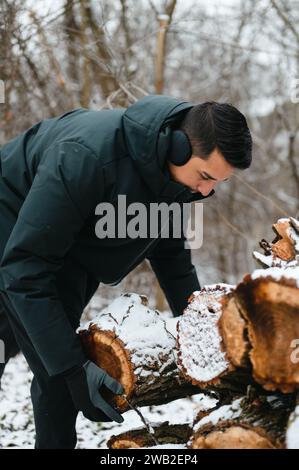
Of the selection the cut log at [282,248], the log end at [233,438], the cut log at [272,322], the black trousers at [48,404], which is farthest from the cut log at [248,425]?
the black trousers at [48,404]

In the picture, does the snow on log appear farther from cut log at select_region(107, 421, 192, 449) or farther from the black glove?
cut log at select_region(107, 421, 192, 449)

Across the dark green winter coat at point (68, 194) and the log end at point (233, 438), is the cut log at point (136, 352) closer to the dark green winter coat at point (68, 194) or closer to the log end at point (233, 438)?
the dark green winter coat at point (68, 194)

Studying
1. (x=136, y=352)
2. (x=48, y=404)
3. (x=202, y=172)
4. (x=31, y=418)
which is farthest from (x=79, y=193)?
(x=31, y=418)

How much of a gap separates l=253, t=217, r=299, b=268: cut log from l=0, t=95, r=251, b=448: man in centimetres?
32

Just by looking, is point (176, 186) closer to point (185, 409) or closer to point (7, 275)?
point (7, 275)

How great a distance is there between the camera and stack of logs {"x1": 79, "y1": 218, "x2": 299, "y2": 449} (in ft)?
4.70

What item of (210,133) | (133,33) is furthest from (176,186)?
(133,33)

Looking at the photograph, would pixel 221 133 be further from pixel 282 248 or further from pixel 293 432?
pixel 293 432

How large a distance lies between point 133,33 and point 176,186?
3.80 m

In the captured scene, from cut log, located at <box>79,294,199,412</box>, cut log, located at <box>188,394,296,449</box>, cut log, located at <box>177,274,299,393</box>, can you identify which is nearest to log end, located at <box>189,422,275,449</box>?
cut log, located at <box>188,394,296,449</box>

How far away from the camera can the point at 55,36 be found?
410 centimetres

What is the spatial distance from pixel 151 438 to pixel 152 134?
1126mm

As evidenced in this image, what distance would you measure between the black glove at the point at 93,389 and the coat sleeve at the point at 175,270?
2.38 feet

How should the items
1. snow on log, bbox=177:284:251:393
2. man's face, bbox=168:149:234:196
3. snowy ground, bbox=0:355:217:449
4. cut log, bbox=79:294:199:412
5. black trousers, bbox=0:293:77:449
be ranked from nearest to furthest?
snow on log, bbox=177:284:251:393
man's face, bbox=168:149:234:196
cut log, bbox=79:294:199:412
black trousers, bbox=0:293:77:449
snowy ground, bbox=0:355:217:449
